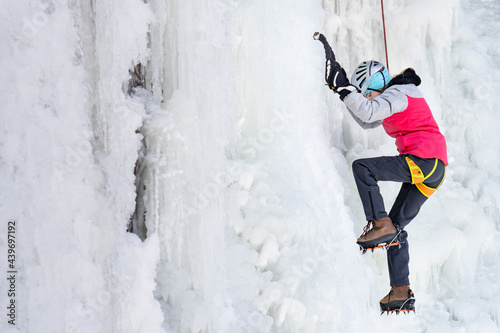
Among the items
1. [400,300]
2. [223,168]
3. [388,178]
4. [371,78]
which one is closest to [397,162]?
[388,178]

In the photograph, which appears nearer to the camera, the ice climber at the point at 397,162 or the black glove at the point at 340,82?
the black glove at the point at 340,82

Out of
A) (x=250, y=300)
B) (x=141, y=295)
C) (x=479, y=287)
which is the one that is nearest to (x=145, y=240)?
(x=141, y=295)

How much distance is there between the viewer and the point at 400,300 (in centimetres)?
313

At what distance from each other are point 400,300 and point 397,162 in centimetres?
86

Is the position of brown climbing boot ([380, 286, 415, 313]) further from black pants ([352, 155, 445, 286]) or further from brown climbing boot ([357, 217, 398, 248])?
brown climbing boot ([357, 217, 398, 248])

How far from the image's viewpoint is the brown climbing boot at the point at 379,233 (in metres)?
2.99

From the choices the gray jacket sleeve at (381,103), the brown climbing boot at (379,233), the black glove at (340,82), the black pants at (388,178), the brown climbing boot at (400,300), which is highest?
the black glove at (340,82)

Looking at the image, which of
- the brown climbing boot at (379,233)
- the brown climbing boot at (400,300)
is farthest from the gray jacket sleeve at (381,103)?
the brown climbing boot at (400,300)

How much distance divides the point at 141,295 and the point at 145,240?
10.2 inches

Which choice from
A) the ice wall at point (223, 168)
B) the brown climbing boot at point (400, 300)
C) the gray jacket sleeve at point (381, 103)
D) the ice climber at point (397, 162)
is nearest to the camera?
the ice wall at point (223, 168)

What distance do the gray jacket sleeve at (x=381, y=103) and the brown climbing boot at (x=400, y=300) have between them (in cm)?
108

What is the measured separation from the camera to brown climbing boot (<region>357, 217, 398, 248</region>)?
118 inches

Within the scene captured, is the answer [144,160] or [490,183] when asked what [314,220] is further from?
[490,183]

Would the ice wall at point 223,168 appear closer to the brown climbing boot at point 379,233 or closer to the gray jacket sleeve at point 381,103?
the brown climbing boot at point 379,233
